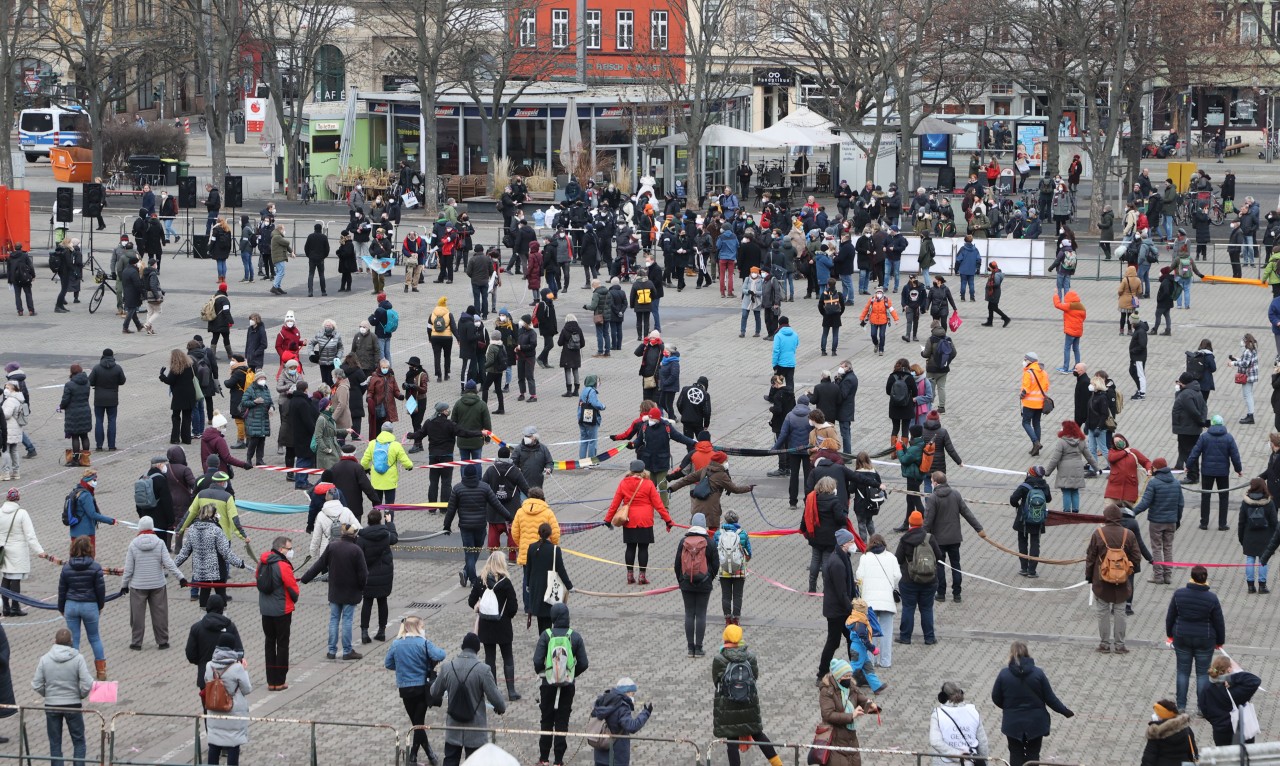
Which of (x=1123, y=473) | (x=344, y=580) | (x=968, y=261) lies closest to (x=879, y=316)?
(x=968, y=261)

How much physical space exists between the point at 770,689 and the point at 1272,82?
6451cm

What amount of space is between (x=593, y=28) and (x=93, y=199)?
27315mm

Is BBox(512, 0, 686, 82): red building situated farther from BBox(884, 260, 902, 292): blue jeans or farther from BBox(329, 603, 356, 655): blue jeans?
BBox(329, 603, 356, 655): blue jeans

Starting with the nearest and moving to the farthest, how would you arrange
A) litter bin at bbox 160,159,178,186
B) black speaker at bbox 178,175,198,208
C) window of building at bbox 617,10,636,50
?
black speaker at bbox 178,175,198,208
litter bin at bbox 160,159,178,186
window of building at bbox 617,10,636,50

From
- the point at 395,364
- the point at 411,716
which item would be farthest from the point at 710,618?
the point at 395,364

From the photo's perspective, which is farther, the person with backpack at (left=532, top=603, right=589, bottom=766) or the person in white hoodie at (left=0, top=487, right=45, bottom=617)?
the person in white hoodie at (left=0, top=487, right=45, bottom=617)

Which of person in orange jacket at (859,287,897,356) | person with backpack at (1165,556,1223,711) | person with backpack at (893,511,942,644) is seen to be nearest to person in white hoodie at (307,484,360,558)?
person with backpack at (893,511,942,644)

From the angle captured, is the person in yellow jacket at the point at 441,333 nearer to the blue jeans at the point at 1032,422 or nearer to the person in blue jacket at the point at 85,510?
the blue jeans at the point at 1032,422

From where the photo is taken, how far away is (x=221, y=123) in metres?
55.6

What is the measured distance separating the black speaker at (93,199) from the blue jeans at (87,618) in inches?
1202

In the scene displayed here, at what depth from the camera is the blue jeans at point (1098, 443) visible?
2186cm

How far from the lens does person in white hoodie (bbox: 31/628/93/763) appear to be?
12953 mm

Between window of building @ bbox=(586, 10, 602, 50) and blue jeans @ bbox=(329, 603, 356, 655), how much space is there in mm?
53499

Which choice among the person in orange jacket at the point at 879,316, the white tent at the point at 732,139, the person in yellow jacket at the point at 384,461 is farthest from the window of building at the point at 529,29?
the person in yellow jacket at the point at 384,461
